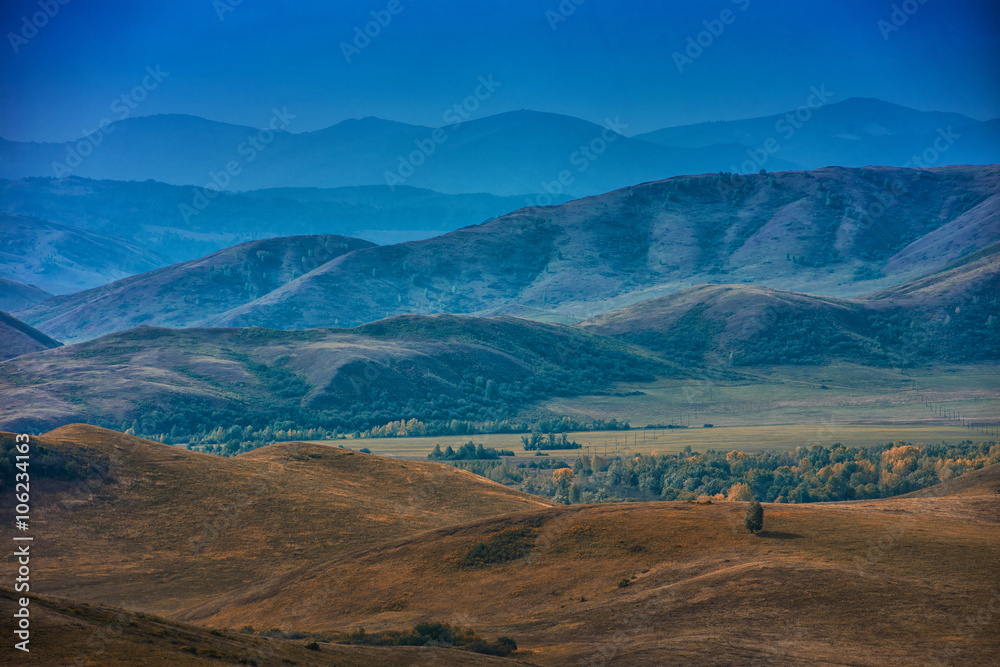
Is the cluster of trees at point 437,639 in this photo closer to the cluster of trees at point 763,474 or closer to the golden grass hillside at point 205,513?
the golden grass hillside at point 205,513

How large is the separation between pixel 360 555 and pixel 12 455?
37.2 m

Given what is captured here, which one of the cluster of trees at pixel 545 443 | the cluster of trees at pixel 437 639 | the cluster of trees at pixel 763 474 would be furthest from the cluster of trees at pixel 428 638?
the cluster of trees at pixel 545 443

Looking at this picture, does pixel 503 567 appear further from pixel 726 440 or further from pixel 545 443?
pixel 726 440

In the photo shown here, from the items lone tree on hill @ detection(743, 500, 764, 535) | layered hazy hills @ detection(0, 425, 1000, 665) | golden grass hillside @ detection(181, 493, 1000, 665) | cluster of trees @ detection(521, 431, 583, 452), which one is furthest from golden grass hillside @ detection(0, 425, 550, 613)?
cluster of trees @ detection(521, 431, 583, 452)

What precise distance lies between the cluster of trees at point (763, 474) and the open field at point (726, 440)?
69.3 feet

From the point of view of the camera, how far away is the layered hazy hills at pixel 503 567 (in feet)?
122

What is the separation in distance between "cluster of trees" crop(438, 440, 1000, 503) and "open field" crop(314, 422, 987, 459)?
69.3ft

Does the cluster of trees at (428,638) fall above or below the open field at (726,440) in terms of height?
below

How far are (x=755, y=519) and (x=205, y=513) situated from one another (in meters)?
50.1

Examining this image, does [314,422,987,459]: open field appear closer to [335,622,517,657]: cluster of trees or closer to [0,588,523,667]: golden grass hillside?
[335,622,517,657]: cluster of trees

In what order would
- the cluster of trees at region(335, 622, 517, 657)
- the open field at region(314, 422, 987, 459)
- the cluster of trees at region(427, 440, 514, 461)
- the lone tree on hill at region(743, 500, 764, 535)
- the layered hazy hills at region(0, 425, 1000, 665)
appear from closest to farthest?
1. the layered hazy hills at region(0, 425, 1000, 665)
2. the cluster of trees at region(335, 622, 517, 657)
3. the lone tree on hill at region(743, 500, 764, 535)
4. the cluster of trees at region(427, 440, 514, 461)
5. the open field at region(314, 422, 987, 459)

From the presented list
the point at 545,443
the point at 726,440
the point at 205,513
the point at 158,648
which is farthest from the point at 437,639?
the point at 726,440

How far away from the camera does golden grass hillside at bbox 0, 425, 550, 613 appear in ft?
226

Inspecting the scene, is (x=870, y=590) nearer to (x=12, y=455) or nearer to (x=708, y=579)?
(x=708, y=579)
